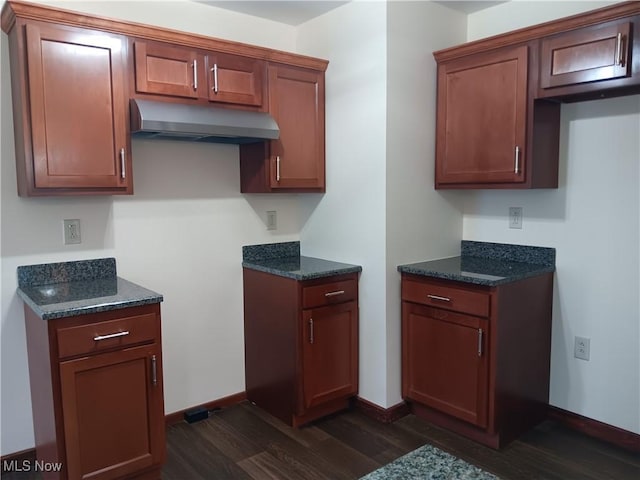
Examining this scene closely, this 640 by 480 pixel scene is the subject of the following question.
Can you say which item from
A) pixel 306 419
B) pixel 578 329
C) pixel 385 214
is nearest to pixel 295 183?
pixel 385 214

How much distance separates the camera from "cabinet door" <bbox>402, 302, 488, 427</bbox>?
259 centimetres

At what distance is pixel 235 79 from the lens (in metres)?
2.69

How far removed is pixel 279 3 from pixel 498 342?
2255 millimetres

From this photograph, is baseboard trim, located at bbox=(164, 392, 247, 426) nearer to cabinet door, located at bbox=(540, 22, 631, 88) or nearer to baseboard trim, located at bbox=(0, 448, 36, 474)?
baseboard trim, located at bbox=(0, 448, 36, 474)

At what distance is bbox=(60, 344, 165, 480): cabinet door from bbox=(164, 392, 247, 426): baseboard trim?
68 centimetres

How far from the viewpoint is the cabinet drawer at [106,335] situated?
6.45 feet

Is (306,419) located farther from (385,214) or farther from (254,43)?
(254,43)

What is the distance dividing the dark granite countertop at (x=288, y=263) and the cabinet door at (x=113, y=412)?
2.89ft

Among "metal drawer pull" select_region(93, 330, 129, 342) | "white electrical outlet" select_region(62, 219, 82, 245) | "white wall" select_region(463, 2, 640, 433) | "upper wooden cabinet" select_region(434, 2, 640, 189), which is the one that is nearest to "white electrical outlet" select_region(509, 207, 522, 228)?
"white wall" select_region(463, 2, 640, 433)

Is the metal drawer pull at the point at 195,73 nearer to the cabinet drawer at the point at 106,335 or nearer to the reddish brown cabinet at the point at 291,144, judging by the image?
the reddish brown cabinet at the point at 291,144

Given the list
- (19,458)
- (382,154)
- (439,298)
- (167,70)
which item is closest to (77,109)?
(167,70)

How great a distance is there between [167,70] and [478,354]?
2.13 metres

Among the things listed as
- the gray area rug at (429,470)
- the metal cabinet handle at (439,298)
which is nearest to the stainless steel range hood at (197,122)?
the metal cabinet handle at (439,298)

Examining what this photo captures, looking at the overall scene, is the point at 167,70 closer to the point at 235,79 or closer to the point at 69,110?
the point at 235,79
